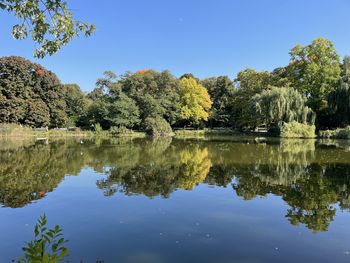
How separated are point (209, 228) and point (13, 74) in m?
45.3

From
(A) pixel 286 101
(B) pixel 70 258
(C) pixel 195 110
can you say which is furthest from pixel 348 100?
(B) pixel 70 258

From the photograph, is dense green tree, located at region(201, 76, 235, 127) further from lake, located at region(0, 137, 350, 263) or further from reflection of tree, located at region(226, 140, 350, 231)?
lake, located at region(0, 137, 350, 263)

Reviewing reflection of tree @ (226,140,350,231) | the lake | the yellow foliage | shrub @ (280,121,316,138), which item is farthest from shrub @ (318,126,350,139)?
the lake

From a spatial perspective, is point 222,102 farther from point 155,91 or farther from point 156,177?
point 156,177

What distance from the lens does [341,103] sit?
41.0 m

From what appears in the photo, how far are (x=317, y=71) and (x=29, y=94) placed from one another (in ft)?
129

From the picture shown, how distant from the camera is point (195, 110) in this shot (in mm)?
53781

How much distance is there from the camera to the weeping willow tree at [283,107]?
4028 centimetres

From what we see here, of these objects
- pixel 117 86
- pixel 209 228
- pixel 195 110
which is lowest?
pixel 209 228

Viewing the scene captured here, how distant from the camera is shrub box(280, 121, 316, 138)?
39.4m

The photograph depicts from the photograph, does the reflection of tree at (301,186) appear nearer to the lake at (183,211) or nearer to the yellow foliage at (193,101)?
the lake at (183,211)

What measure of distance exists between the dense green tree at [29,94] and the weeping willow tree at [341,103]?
37.8 m

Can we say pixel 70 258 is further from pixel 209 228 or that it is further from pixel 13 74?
pixel 13 74

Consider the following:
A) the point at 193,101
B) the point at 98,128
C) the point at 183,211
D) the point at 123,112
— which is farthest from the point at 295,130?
the point at 183,211
